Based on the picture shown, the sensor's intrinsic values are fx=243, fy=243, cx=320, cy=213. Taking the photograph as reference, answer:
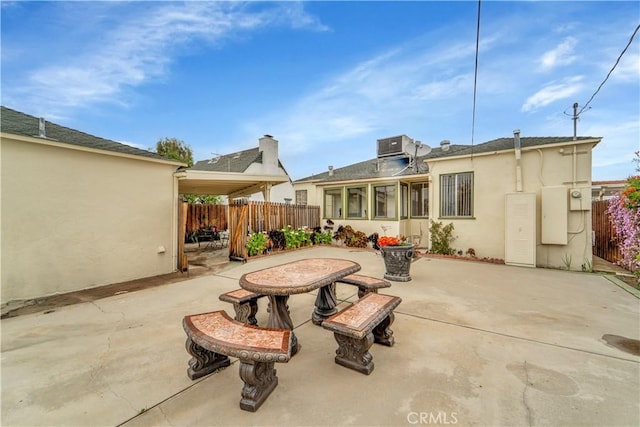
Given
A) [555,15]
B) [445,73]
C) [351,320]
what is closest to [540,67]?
[555,15]

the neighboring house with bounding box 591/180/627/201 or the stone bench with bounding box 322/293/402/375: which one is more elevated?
the neighboring house with bounding box 591/180/627/201

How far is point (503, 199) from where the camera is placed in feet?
22.5

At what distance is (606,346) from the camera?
2.53 metres

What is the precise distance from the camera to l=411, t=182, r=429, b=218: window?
30.9 ft

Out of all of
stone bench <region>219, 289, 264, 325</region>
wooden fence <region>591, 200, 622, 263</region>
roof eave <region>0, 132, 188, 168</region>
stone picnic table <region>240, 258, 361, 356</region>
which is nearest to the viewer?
stone picnic table <region>240, 258, 361, 356</region>

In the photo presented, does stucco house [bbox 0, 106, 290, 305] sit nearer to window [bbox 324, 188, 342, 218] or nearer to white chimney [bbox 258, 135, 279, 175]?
window [bbox 324, 188, 342, 218]

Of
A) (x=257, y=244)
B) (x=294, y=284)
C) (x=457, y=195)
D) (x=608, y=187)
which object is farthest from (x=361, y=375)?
(x=608, y=187)

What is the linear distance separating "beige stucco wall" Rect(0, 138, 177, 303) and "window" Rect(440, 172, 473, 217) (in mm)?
7944

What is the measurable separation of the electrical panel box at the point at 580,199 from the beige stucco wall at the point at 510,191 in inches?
2.8

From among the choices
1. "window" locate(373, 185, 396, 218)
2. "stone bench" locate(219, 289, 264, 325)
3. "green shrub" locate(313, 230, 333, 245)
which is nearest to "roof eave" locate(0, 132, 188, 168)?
"stone bench" locate(219, 289, 264, 325)

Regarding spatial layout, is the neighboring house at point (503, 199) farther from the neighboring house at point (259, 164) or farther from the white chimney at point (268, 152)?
the white chimney at point (268, 152)

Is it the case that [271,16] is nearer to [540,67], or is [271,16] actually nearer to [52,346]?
[540,67]

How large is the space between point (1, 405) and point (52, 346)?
3.41 ft

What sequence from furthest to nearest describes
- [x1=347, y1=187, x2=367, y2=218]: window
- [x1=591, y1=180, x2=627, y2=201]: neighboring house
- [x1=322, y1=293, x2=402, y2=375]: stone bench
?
[x1=347, y1=187, x2=367, y2=218]: window → [x1=591, y1=180, x2=627, y2=201]: neighboring house → [x1=322, y1=293, x2=402, y2=375]: stone bench
